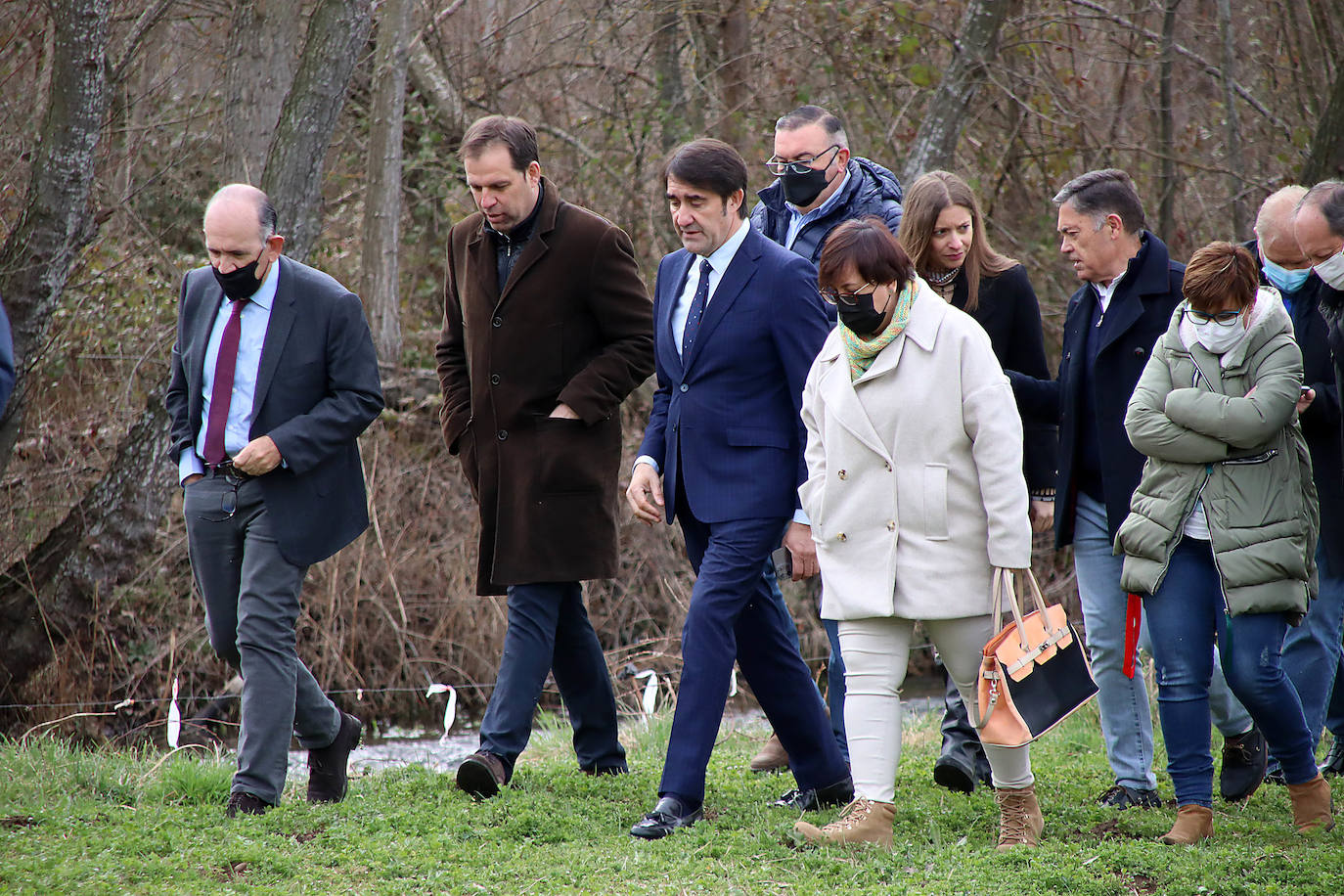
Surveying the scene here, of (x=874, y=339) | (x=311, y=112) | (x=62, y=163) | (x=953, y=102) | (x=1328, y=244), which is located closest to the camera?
(x=874, y=339)

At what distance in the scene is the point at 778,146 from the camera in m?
5.17

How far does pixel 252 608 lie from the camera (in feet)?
15.3

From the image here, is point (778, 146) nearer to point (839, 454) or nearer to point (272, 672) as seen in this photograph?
point (839, 454)

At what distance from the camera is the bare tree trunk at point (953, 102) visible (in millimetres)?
10125

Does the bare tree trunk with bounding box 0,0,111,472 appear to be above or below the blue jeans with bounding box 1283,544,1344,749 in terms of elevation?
above

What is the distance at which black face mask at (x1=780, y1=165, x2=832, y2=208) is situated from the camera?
5133 millimetres

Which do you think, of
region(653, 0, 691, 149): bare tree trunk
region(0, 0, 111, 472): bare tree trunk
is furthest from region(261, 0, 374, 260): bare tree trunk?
region(653, 0, 691, 149): bare tree trunk

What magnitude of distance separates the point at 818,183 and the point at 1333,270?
5.89 ft

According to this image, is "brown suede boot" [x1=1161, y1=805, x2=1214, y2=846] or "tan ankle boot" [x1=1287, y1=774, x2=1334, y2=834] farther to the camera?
"tan ankle boot" [x1=1287, y1=774, x2=1334, y2=834]

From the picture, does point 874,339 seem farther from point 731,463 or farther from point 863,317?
point 731,463

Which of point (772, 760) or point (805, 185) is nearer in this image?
point (805, 185)

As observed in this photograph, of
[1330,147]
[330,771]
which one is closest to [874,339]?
[330,771]

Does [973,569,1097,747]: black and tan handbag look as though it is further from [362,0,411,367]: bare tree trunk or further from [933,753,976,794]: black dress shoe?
[362,0,411,367]: bare tree trunk

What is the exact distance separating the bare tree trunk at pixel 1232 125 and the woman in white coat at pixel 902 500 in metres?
7.30
